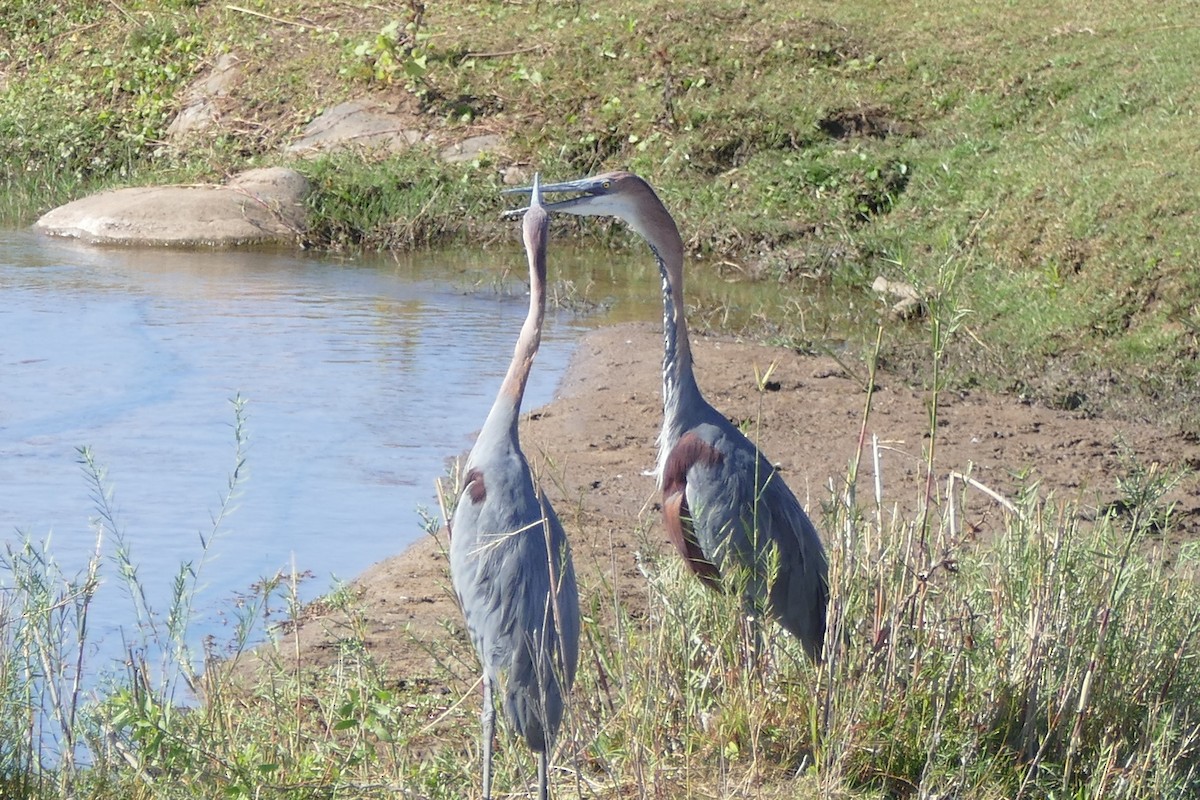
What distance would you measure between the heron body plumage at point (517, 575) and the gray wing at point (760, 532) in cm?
62

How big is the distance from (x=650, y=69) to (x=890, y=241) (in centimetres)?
399

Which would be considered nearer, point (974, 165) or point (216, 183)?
point (974, 165)

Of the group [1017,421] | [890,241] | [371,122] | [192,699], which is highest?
[371,122]

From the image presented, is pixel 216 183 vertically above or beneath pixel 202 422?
above

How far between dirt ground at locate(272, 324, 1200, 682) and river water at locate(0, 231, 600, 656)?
366 mm

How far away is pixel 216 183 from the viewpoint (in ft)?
43.7

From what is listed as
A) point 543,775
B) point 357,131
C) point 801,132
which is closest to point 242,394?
point 543,775

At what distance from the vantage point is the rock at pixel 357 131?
45.2 feet

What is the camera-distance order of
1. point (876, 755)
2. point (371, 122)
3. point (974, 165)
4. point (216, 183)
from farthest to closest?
1. point (371, 122)
2. point (216, 183)
3. point (974, 165)
4. point (876, 755)

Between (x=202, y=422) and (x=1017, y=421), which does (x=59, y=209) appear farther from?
(x=1017, y=421)

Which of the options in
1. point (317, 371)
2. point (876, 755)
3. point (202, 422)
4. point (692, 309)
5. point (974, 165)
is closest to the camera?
point (876, 755)

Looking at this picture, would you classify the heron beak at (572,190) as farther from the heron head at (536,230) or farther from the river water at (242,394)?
the river water at (242,394)

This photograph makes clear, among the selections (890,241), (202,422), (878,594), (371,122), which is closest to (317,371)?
(202,422)

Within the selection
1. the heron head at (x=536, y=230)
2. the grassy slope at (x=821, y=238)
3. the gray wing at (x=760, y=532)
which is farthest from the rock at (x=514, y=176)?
the heron head at (x=536, y=230)
